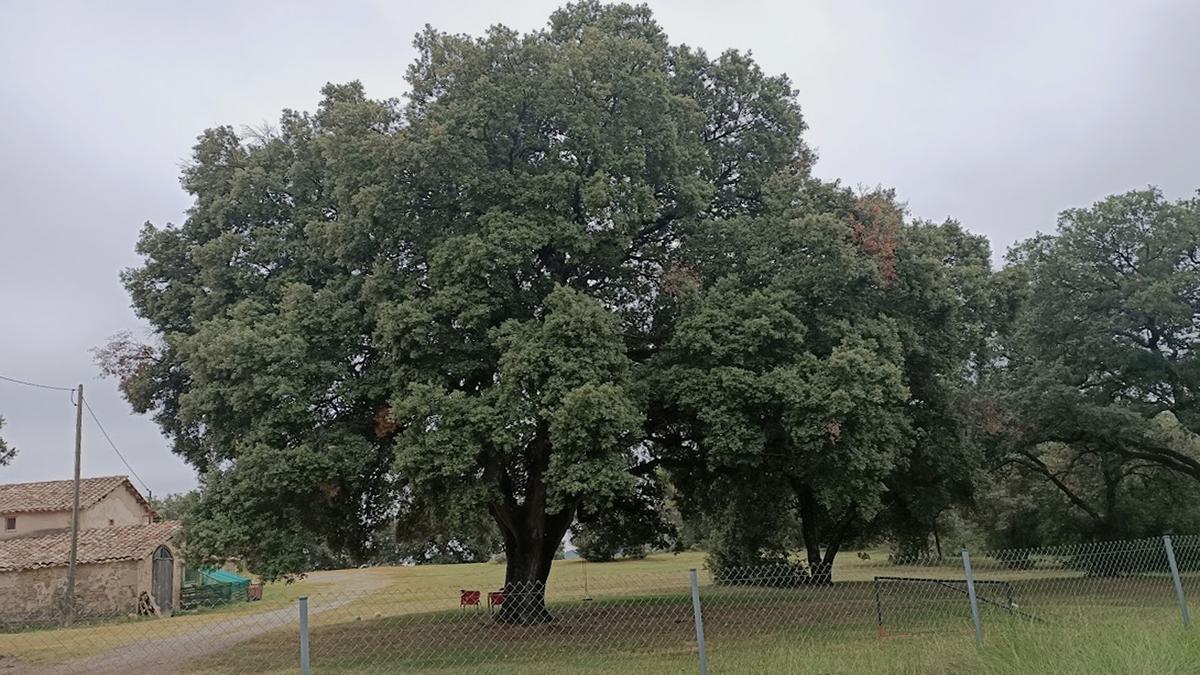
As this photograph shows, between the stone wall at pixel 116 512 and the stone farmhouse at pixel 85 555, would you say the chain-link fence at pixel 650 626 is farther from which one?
the stone wall at pixel 116 512

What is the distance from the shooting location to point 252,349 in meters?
13.0

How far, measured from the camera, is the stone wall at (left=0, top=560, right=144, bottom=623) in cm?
2583

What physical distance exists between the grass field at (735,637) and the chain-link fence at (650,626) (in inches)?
2.5

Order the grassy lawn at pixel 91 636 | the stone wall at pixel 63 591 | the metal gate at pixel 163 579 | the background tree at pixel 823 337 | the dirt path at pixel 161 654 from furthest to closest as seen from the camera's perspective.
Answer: the metal gate at pixel 163 579 < the stone wall at pixel 63 591 < the grassy lawn at pixel 91 636 < the dirt path at pixel 161 654 < the background tree at pixel 823 337

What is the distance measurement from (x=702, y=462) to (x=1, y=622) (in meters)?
23.7

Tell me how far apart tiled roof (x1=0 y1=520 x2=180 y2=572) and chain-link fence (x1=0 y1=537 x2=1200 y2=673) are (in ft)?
6.23

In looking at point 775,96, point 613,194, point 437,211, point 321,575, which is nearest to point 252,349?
point 437,211

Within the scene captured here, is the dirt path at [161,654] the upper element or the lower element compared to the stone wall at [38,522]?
lower

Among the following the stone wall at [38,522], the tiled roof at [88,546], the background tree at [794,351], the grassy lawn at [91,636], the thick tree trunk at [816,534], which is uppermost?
the background tree at [794,351]

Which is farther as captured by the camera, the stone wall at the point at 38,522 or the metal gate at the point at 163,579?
the stone wall at the point at 38,522

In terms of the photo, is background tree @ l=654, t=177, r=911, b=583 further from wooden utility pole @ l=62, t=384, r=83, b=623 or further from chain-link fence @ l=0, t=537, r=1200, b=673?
wooden utility pole @ l=62, t=384, r=83, b=623

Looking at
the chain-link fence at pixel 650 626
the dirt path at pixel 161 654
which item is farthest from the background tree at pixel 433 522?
the dirt path at pixel 161 654

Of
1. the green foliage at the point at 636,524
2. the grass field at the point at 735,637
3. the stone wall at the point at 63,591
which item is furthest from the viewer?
the stone wall at the point at 63,591

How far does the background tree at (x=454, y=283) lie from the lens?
1279cm
